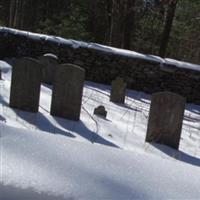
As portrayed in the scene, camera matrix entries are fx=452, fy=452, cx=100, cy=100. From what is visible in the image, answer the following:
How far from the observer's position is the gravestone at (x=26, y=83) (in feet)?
19.8

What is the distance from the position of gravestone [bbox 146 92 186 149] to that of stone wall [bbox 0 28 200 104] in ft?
17.6

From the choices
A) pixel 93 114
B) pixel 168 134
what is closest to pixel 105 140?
pixel 168 134

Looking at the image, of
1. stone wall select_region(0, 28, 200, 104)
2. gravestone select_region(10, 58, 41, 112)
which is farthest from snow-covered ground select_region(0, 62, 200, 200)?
stone wall select_region(0, 28, 200, 104)

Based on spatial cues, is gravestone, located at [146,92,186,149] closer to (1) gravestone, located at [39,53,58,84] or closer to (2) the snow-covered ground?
(2) the snow-covered ground

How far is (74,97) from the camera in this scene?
20.2ft

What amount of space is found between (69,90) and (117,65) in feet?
18.0

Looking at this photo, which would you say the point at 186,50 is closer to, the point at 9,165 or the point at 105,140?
the point at 105,140

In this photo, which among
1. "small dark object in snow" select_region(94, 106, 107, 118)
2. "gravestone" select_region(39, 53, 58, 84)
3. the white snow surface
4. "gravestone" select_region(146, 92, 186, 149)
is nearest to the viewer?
"gravestone" select_region(146, 92, 186, 149)

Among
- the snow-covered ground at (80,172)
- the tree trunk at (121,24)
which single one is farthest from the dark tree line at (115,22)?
the snow-covered ground at (80,172)

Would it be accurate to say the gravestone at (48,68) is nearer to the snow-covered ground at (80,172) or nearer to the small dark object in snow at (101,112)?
the small dark object in snow at (101,112)

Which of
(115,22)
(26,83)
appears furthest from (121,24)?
(26,83)

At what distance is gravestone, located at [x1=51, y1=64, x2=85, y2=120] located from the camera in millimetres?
6156

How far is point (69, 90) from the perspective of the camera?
6168 mm

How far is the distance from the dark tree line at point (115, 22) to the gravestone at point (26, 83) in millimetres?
11479
